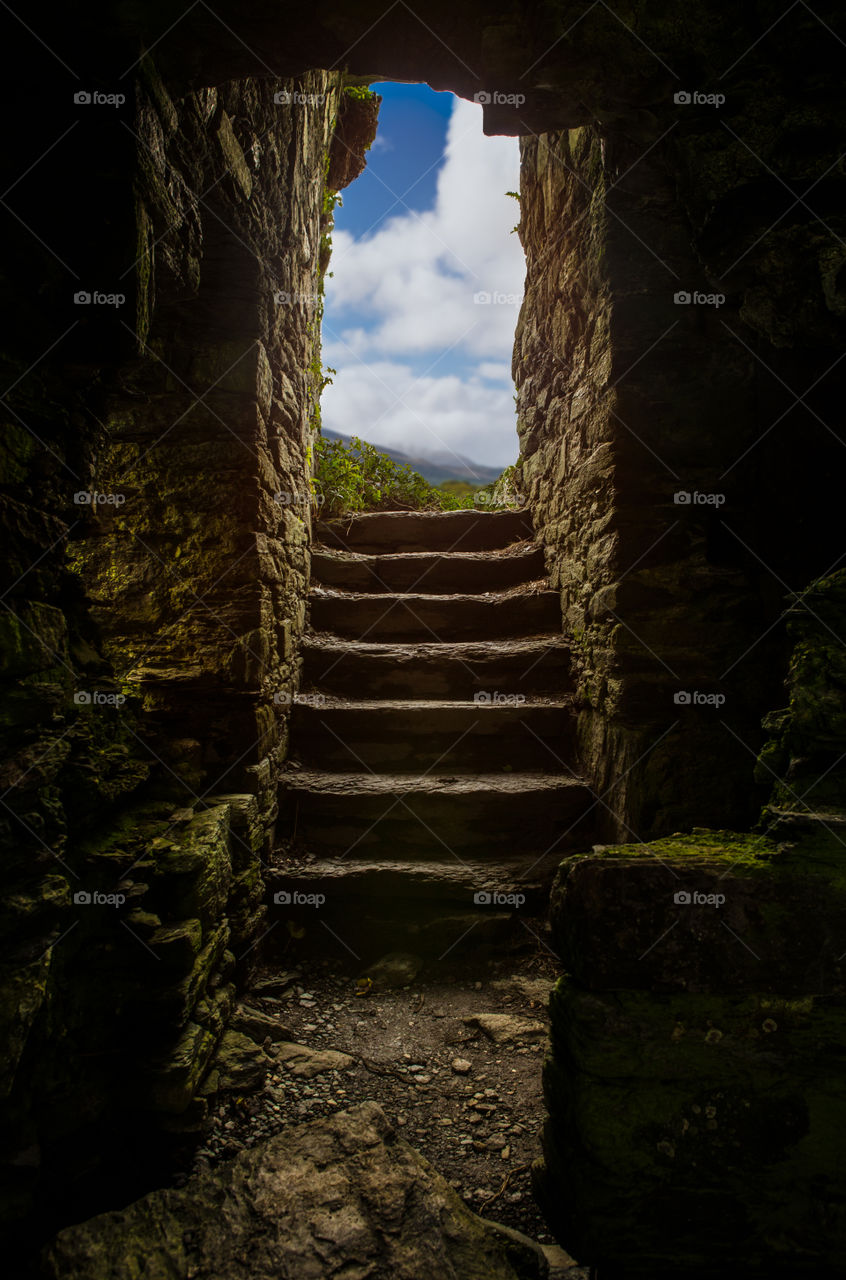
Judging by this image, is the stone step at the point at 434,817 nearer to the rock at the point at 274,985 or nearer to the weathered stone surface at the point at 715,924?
the rock at the point at 274,985

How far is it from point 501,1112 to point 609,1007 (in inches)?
35.1

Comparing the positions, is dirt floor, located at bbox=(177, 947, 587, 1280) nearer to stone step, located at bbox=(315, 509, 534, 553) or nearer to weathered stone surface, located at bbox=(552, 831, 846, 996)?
weathered stone surface, located at bbox=(552, 831, 846, 996)

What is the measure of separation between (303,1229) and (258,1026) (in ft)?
3.17

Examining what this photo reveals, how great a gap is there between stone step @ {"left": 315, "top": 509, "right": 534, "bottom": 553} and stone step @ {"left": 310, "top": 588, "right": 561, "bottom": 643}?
80cm

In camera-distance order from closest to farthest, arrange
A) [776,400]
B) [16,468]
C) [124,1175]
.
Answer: [16,468] < [124,1175] < [776,400]

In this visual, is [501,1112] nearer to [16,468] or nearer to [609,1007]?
[609,1007]

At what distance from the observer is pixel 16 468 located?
58.9 inches

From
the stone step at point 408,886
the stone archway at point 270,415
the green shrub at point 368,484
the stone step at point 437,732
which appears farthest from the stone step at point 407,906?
the green shrub at point 368,484

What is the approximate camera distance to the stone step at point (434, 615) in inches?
164

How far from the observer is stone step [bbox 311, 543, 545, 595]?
4.53 metres

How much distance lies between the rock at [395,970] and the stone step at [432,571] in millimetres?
2565

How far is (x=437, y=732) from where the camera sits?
3555 mm

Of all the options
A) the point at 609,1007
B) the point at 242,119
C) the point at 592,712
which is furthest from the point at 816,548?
the point at 242,119

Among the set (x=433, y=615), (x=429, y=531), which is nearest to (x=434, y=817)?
(x=433, y=615)
